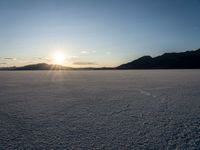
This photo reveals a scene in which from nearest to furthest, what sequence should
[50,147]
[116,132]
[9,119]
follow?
[50,147], [116,132], [9,119]

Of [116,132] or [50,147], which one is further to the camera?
[116,132]

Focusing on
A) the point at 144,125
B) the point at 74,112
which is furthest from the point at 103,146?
the point at 74,112

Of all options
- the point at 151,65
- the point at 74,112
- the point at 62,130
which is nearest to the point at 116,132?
the point at 62,130

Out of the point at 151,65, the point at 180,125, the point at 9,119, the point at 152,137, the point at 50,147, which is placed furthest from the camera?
the point at 151,65

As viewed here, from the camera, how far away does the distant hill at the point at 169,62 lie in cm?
13415

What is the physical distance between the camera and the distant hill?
13415cm

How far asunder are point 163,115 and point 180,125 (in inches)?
32.4

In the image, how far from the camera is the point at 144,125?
13.5 feet

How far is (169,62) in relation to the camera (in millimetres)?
145750

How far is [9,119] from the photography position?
181 inches

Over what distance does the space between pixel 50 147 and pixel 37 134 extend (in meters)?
0.70

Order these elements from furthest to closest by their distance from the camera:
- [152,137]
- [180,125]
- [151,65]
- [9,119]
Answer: [151,65] < [9,119] < [180,125] < [152,137]

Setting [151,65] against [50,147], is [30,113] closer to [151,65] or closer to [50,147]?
[50,147]

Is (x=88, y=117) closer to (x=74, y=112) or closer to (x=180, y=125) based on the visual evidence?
(x=74, y=112)
